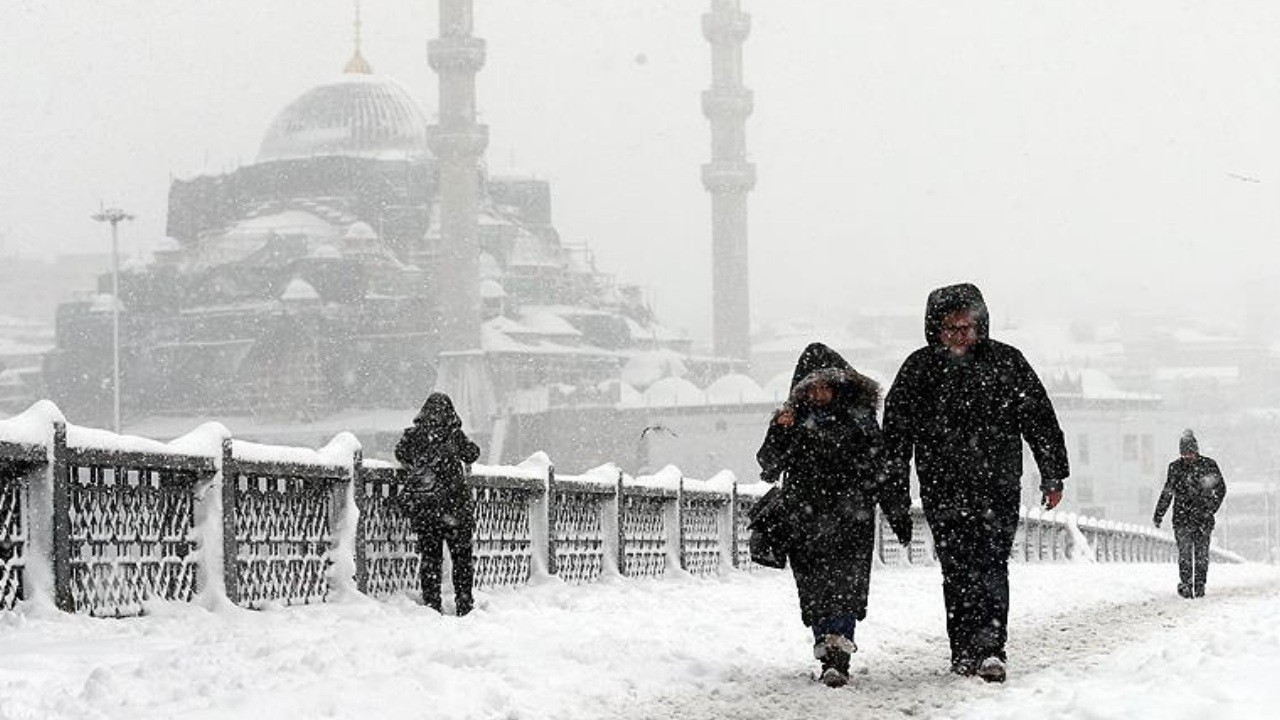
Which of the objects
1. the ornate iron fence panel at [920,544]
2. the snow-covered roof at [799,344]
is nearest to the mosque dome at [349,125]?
the snow-covered roof at [799,344]

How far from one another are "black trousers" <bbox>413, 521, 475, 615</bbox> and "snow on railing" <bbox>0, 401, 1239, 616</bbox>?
0.29 meters

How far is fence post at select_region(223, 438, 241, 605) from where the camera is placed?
7.98m

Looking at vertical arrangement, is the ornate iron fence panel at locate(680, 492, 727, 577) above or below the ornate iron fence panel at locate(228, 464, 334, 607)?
below

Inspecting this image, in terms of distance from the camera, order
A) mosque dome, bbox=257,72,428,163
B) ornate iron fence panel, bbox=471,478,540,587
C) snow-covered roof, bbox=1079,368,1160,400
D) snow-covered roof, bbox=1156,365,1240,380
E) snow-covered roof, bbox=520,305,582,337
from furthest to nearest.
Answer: snow-covered roof, bbox=1156,365,1240,380
mosque dome, bbox=257,72,428,163
snow-covered roof, bbox=520,305,582,337
snow-covered roof, bbox=1079,368,1160,400
ornate iron fence panel, bbox=471,478,540,587

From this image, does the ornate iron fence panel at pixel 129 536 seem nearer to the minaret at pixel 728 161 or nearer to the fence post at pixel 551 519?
the fence post at pixel 551 519

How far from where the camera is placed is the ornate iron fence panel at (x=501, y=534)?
1033cm

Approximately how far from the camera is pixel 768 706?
5.60m

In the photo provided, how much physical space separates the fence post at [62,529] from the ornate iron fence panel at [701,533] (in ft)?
23.0

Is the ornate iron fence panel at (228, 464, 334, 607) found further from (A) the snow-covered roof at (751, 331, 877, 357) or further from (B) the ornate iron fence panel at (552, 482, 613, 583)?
(A) the snow-covered roof at (751, 331, 877, 357)

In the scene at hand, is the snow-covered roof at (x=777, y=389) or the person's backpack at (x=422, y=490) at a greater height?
the person's backpack at (x=422, y=490)

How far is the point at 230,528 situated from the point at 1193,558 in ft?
24.1

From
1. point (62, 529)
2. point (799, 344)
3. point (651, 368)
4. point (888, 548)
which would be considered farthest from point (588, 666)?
point (799, 344)

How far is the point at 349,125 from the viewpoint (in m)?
92.6

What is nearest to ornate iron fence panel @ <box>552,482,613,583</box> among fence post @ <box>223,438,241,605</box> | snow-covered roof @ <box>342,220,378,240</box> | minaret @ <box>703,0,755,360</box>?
fence post @ <box>223,438,241,605</box>
